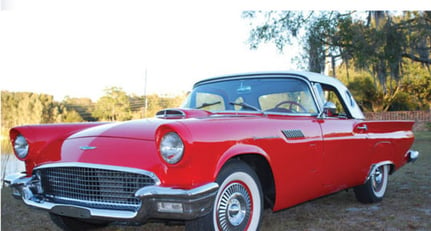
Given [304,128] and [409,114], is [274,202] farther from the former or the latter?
[409,114]

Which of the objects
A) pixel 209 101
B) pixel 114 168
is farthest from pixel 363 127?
pixel 114 168

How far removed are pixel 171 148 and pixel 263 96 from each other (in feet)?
5.30

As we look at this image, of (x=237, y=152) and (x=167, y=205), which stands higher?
(x=237, y=152)

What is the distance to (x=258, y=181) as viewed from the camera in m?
3.06

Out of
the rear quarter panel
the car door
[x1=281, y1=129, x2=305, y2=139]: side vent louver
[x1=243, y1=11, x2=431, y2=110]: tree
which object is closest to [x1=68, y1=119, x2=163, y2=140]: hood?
[x1=281, y1=129, x2=305, y2=139]: side vent louver

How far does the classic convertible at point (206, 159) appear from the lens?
2.54m

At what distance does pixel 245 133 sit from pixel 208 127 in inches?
13.0

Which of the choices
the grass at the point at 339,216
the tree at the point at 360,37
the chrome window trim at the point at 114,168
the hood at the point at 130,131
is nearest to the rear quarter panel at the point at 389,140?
the grass at the point at 339,216

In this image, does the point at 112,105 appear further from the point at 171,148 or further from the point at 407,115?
the point at 171,148

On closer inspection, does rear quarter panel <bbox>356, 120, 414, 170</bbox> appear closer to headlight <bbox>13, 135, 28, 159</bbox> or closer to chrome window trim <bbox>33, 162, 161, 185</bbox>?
chrome window trim <bbox>33, 162, 161, 185</bbox>

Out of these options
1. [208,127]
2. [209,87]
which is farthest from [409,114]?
[208,127]

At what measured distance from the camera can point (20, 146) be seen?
3375mm

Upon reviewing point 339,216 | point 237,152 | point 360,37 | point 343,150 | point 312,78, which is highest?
point 360,37

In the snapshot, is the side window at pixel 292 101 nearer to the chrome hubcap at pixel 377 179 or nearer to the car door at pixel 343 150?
the car door at pixel 343 150
